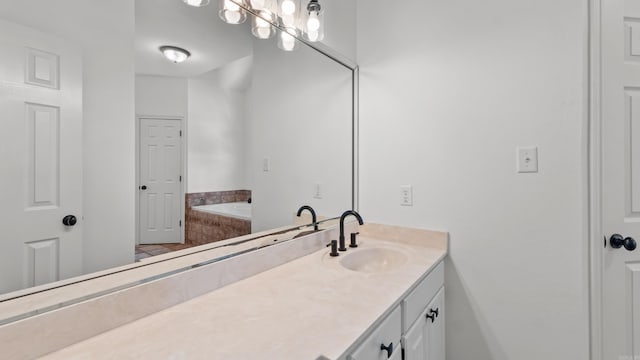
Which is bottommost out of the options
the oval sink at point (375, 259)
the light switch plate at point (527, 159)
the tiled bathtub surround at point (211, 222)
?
the oval sink at point (375, 259)

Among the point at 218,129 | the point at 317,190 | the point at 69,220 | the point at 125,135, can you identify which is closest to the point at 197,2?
the point at 218,129

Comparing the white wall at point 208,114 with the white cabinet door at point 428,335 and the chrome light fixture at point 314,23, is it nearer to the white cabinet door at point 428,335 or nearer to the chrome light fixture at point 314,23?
the chrome light fixture at point 314,23

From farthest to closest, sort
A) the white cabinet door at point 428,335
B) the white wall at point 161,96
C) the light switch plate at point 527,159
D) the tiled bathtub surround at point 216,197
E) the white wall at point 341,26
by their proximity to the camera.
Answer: the white wall at point 341,26, the light switch plate at point 527,159, the white cabinet door at point 428,335, the tiled bathtub surround at point 216,197, the white wall at point 161,96

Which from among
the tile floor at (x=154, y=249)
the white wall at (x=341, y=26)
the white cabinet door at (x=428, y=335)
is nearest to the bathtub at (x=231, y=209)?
the tile floor at (x=154, y=249)

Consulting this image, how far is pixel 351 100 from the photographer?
6.21ft

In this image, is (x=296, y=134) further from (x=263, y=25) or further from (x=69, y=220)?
(x=69, y=220)

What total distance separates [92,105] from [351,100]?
4.68 ft

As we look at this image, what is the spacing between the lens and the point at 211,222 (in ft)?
3.43

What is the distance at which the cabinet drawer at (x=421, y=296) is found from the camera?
1059mm

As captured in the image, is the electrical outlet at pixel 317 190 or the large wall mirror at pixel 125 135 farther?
the electrical outlet at pixel 317 190

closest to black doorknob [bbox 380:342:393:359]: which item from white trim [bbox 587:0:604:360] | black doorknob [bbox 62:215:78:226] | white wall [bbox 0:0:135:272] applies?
white wall [bbox 0:0:135:272]

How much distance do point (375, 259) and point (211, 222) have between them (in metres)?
0.93

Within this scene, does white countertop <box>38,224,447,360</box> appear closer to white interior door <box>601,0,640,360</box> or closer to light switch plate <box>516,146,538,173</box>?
light switch plate <box>516,146,538,173</box>

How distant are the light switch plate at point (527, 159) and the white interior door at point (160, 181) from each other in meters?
1.46
